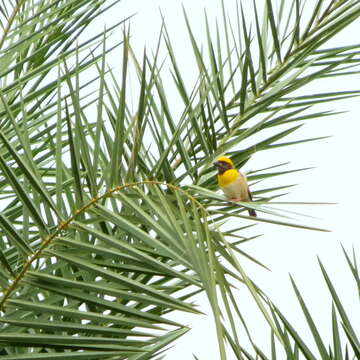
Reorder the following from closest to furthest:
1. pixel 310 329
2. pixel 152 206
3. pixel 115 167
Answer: pixel 152 206 → pixel 115 167 → pixel 310 329

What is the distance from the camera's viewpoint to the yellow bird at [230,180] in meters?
2.77

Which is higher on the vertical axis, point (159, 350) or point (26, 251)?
point (26, 251)

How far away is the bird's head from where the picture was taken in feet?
8.88

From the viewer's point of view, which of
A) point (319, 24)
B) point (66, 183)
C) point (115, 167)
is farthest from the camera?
point (319, 24)

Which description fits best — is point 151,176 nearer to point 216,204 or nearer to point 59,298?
point 216,204

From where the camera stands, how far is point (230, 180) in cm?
301

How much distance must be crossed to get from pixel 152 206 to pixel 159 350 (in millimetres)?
568

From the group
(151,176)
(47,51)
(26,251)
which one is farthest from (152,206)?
(47,51)

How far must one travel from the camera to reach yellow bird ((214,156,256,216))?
2769 millimetres

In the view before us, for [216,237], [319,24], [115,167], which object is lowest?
[216,237]

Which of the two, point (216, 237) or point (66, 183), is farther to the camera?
point (66, 183)

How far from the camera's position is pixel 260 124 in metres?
2.54

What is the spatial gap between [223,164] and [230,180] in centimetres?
16

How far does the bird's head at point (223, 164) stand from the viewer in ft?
8.88
